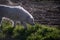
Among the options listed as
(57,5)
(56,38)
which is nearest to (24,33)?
(56,38)

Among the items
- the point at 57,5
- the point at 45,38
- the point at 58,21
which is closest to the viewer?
the point at 45,38

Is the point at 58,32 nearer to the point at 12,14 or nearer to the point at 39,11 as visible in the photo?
the point at 12,14

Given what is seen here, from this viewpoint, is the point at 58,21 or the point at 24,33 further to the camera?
the point at 58,21

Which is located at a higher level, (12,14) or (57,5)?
(12,14)

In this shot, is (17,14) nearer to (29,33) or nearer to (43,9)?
(29,33)

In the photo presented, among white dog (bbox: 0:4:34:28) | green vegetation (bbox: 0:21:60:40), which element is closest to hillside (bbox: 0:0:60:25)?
white dog (bbox: 0:4:34:28)

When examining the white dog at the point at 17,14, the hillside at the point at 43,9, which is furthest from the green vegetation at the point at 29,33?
the hillside at the point at 43,9

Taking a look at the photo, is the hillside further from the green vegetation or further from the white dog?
the green vegetation

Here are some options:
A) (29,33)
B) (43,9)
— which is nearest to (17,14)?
(29,33)
